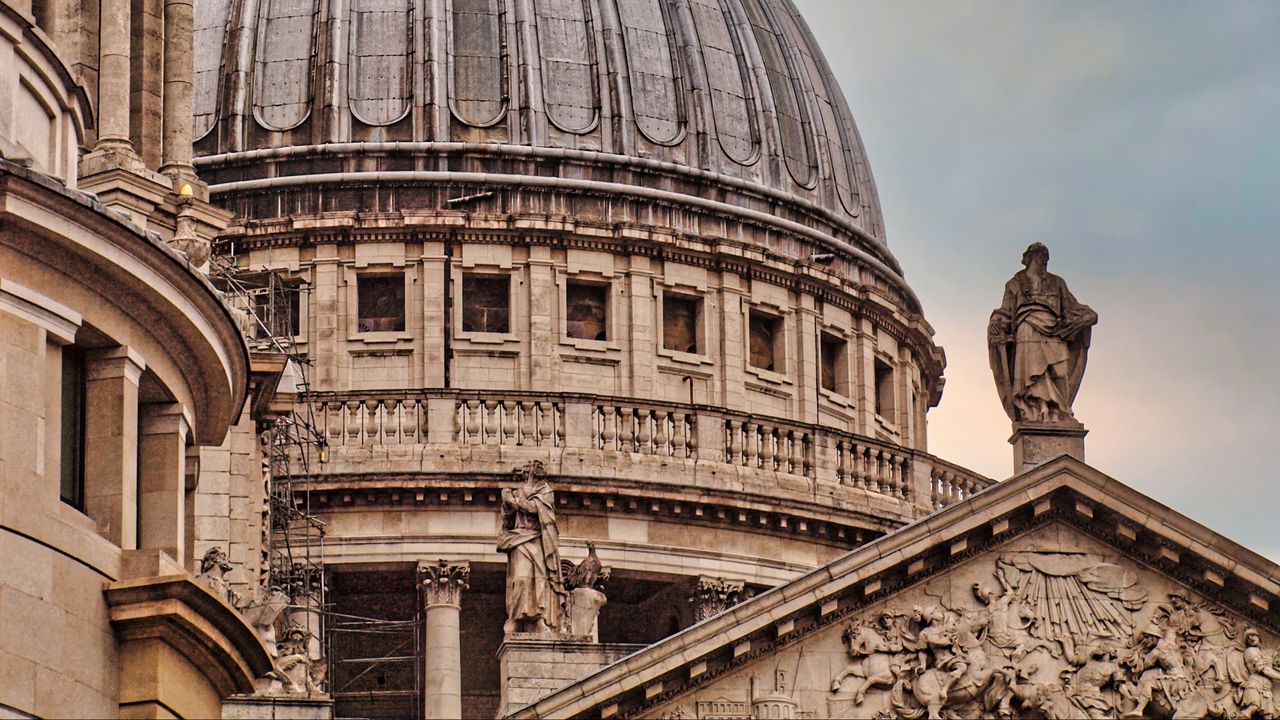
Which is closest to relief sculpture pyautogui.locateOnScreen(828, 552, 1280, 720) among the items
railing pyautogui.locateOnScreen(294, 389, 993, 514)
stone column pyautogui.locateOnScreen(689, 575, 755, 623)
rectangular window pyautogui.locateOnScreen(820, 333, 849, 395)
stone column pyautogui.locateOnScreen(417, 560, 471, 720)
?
stone column pyautogui.locateOnScreen(417, 560, 471, 720)

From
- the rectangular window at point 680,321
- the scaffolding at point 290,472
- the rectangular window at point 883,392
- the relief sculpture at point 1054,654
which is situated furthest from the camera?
the rectangular window at point 883,392

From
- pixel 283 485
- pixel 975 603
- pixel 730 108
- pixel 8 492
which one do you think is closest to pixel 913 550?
pixel 975 603

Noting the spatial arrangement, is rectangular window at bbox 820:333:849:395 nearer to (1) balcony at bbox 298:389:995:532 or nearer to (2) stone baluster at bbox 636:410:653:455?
(1) balcony at bbox 298:389:995:532

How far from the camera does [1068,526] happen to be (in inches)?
2539

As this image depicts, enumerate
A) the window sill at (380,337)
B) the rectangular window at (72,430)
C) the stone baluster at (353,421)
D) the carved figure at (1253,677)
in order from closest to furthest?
the rectangular window at (72,430) → the carved figure at (1253,677) → the stone baluster at (353,421) → the window sill at (380,337)

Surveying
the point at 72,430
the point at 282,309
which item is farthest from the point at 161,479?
the point at 282,309

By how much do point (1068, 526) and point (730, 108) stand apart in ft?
88.4

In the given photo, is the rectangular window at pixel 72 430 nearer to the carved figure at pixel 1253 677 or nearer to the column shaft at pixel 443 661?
the carved figure at pixel 1253 677

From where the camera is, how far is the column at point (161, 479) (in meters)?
49.7

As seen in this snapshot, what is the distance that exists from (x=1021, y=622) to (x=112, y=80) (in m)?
16.3

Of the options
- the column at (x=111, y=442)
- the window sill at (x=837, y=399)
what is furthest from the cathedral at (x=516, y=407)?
the window sill at (x=837, y=399)

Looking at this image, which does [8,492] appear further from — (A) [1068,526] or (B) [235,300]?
(A) [1068,526]

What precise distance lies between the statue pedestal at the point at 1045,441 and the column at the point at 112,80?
15032mm

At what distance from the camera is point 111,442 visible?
48250 mm
